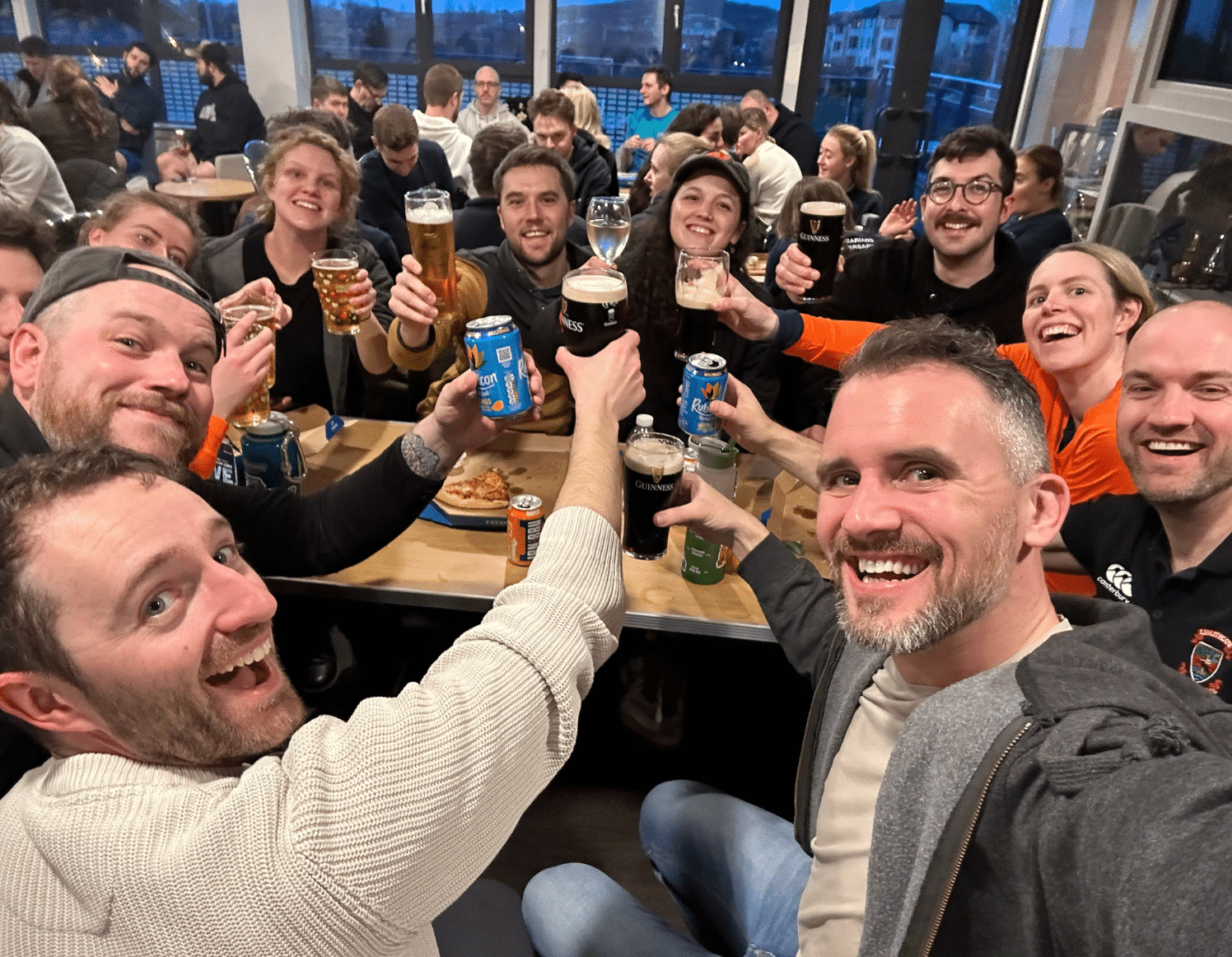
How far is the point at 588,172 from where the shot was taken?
499 cm

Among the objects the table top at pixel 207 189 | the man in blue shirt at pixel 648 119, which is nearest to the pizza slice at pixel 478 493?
the table top at pixel 207 189

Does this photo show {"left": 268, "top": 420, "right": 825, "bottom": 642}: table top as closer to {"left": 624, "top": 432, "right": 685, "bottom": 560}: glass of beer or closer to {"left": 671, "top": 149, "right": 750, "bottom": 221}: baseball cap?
{"left": 624, "top": 432, "right": 685, "bottom": 560}: glass of beer

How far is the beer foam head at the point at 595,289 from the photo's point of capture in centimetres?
166

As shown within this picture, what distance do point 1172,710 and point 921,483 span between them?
41 centimetres

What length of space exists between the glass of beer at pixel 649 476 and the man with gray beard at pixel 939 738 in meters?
0.06

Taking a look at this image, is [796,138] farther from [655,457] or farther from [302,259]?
[655,457]

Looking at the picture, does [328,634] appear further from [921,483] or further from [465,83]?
[465,83]

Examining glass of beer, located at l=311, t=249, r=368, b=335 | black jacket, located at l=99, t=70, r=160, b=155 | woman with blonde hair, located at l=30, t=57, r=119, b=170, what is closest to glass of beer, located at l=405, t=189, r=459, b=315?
glass of beer, located at l=311, t=249, r=368, b=335

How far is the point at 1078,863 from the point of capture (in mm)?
787

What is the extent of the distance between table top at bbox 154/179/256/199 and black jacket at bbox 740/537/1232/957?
197 inches

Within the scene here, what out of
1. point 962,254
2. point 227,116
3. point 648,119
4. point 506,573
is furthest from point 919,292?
point 227,116

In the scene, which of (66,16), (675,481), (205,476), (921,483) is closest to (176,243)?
(205,476)

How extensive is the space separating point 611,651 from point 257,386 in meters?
1.27

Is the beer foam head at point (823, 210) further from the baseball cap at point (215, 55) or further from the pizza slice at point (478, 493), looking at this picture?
the baseball cap at point (215, 55)
